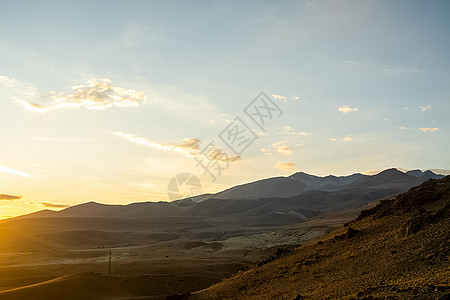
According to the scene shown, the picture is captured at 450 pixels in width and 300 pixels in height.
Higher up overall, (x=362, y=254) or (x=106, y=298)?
(x=362, y=254)

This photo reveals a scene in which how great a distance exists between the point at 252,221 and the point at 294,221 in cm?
1897

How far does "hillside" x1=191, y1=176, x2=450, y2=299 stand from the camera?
14.1 m

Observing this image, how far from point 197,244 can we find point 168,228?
238 ft

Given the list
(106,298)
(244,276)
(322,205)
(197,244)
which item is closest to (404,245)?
(244,276)

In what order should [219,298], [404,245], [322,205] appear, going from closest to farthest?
[404,245] < [219,298] < [322,205]

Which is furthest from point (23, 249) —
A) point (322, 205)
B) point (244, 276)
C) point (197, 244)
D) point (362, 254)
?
point (322, 205)

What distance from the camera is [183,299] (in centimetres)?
2533

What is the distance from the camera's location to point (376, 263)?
17.9m

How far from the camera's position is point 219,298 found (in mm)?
23391

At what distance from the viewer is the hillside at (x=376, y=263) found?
14.1 metres

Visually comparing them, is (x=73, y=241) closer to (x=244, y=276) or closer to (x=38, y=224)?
(x=38, y=224)

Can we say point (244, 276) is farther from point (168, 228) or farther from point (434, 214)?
point (168, 228)

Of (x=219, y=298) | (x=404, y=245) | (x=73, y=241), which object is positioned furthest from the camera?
(x=73, y=241)

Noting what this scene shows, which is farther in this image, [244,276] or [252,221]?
[252,221]
